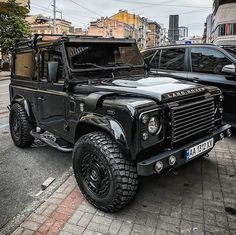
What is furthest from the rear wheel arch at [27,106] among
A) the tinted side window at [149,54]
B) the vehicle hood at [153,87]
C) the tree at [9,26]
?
the tree at [9,26]

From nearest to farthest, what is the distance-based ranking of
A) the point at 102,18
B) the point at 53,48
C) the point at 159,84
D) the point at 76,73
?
1. the point at 159,84
2. the point at 76,73
3. the point at 53,48
4. the point at 102,18

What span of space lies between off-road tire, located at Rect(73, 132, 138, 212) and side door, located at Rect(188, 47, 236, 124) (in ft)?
11.0

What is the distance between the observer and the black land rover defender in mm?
3059

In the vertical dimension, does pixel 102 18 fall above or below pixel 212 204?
above

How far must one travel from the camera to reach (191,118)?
3.44 meters

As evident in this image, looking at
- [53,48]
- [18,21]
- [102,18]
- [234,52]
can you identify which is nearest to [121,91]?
[53,48]

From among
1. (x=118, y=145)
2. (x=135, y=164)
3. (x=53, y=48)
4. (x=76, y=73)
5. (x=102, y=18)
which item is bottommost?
(x=135, y=164)

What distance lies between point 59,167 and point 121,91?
1979mm

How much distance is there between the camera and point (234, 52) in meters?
5.93

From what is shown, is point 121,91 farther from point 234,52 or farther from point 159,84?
point 234,52

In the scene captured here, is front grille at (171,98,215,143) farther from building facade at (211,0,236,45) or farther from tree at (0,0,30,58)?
building facade at (211,0,236,45)

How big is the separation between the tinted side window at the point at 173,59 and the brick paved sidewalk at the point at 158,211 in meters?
2.96

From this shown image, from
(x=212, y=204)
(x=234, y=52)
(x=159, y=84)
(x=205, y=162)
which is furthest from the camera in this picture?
(x=234, y=52)

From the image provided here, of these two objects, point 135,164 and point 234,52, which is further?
point 234,52
